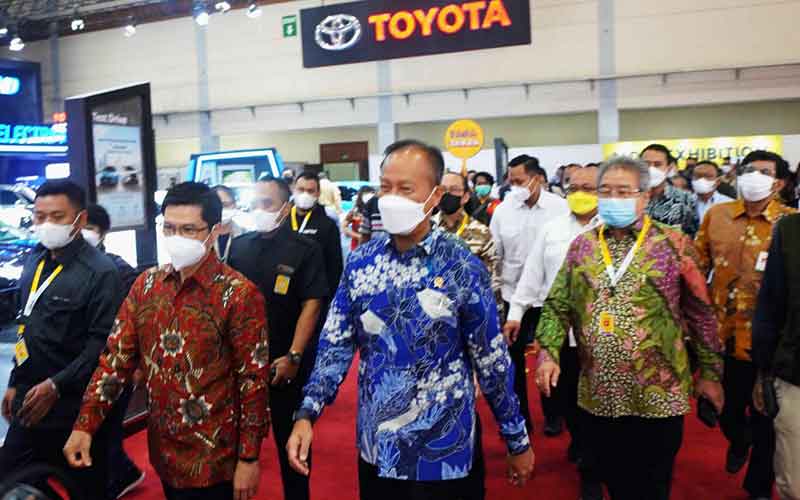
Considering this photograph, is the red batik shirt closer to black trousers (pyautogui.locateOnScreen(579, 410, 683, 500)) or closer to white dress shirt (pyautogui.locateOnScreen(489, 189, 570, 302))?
black trousers (pyautogui.locateOnScreen(579, 410, 683, 500))

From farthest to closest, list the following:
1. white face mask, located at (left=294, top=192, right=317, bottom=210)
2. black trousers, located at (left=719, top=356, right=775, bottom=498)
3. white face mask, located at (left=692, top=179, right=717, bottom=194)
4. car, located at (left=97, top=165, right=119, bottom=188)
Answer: white face mask, located at (left=692, top=179, right=717, bottom=194) → white face mask, located at (left=294, top=192, right=317, bottom=210) → car, located at (left=97, top=165, right=119, bottom=188) → black trousers, located at (left=719, top=356, right=775, bottom=498)

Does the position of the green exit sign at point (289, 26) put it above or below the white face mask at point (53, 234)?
above

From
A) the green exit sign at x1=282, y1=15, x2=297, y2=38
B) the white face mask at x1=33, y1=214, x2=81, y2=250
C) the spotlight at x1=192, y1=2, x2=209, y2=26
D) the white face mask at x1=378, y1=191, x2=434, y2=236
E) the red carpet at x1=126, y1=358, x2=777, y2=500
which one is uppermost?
the green exit sign at x1=282, y1=15, x2=297, y2=38

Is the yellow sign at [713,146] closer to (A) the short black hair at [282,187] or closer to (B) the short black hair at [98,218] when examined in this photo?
(A) the short black hair at [282,187]

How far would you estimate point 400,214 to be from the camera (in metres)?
2.09

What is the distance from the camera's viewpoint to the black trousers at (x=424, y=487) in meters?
2.07

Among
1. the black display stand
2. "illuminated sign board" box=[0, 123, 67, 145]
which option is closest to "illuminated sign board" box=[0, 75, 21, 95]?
"illuminated sign board" box=[0, 123, 67, 145]

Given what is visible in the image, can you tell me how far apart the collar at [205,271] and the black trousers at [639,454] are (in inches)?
60.4

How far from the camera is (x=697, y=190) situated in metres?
6.73

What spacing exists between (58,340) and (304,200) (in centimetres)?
309

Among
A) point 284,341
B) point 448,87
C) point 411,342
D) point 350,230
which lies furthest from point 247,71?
point 411,342

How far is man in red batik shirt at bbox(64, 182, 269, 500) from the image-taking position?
2338 mm

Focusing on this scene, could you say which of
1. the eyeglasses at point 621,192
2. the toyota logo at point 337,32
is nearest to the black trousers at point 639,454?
the eyeglasses at point 621,192

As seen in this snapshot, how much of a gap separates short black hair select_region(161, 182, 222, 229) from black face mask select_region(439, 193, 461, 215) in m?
2.18
